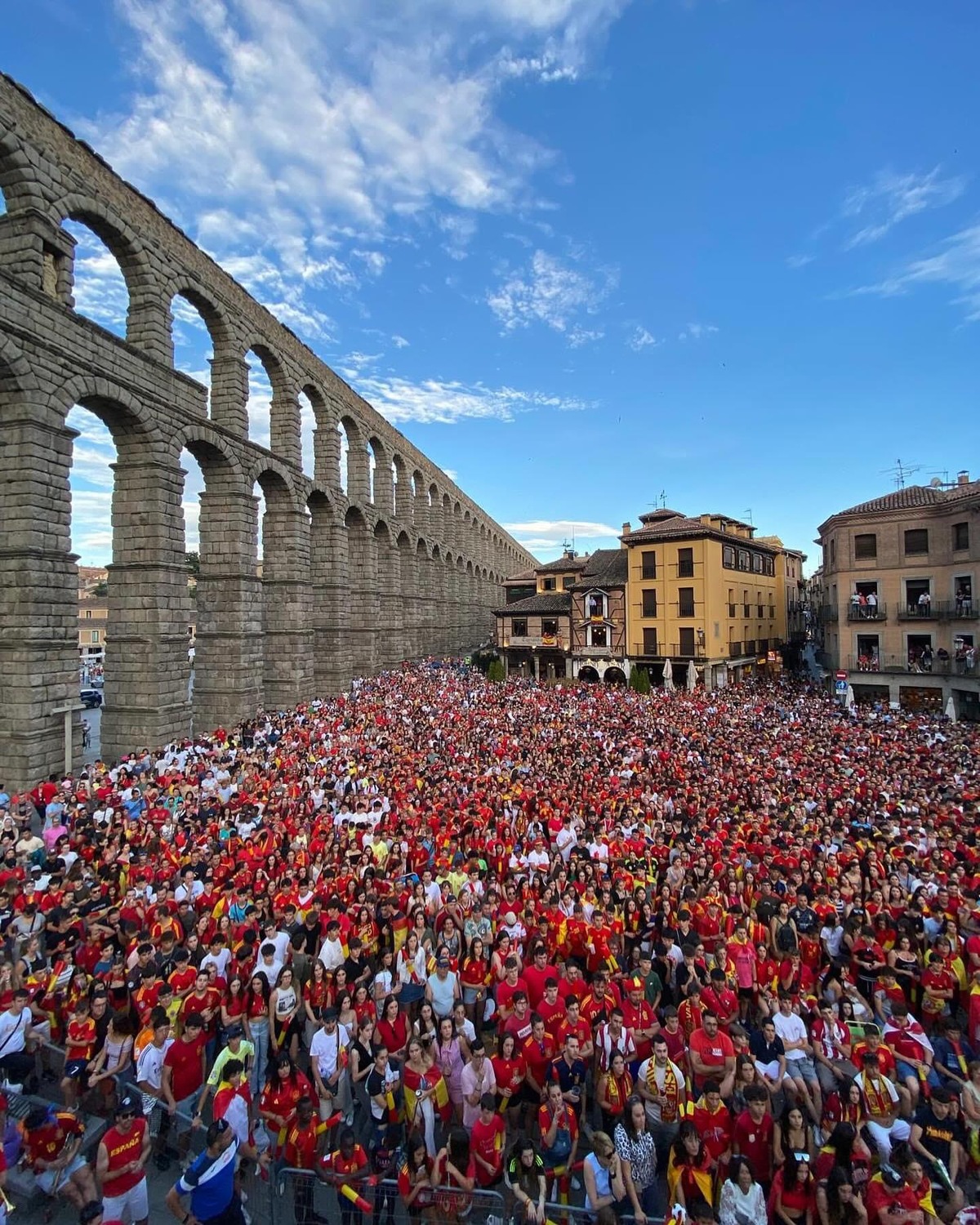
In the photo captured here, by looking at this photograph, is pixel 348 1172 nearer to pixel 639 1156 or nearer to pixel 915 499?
pixel 639 1156

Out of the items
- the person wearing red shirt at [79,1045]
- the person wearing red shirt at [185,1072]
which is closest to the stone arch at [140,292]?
the person wearing red shirt at [79,1045]

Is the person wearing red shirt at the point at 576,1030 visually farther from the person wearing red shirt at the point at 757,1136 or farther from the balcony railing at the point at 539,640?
the balcony railing at the point at 539,640

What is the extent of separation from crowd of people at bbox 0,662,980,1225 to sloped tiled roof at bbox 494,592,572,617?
2950 centimetres

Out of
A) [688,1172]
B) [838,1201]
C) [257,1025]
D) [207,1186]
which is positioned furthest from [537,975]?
[207,1186]

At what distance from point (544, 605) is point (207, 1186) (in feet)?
130

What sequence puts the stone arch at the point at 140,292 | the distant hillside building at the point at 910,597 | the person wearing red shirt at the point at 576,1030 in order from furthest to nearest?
the distant hillside building at the point at 910,597 → the stone arch at the point at 140,292 → the person wearing red shirt at the point at 576,1030

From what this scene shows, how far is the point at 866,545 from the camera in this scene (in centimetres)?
3120

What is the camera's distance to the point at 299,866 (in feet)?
32.4

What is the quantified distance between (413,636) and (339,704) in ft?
61.5

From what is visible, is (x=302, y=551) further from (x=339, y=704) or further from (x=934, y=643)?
(x=934, y=643)

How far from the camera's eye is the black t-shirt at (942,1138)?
4.83 m

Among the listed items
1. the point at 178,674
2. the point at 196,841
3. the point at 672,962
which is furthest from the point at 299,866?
the point at 178,674

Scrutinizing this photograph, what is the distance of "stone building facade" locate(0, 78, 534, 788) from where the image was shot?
1544cm

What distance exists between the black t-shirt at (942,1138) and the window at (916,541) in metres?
30.4
